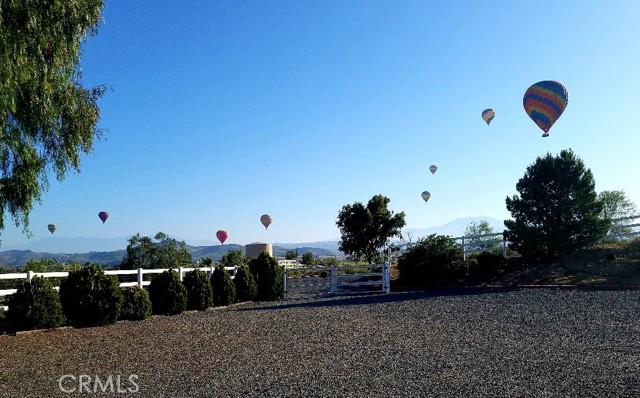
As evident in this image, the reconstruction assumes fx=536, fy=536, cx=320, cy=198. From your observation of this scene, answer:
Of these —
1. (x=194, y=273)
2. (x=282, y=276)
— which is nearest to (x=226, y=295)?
(x=194, y=273)

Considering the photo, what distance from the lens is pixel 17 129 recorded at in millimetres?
9648

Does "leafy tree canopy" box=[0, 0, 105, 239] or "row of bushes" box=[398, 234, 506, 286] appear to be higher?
"leafy tree canopy" box=[0, 0, 105, 239]

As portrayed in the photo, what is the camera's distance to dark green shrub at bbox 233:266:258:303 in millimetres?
19250

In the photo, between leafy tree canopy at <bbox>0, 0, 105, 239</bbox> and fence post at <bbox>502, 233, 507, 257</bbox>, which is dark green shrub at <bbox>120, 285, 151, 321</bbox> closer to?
leafy tree canopy at <bbox>0, 0, 105, 239</bbox>

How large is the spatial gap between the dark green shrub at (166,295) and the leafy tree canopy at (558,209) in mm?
15728

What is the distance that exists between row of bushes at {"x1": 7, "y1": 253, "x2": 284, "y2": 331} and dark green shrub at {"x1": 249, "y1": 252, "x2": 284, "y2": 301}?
1.30m

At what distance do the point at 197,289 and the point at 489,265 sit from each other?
46.2ft

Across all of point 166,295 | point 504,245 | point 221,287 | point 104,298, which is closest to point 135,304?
point 104,298

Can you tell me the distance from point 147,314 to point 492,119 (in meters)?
29.9

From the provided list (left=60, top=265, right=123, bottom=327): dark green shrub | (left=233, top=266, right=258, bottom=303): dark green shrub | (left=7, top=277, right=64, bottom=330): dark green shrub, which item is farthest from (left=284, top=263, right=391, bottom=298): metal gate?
(left=7, top=277, right=64, bottom=330): dark green shrub

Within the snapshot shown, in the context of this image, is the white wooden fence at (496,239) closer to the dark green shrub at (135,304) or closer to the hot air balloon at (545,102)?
the hot air balloon at (545,102)

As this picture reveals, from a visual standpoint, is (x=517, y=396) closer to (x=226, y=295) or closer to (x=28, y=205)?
(x=28, y=205)

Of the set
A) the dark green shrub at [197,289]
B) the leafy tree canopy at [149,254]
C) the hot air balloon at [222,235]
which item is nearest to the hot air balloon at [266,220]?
the hot air balloon at [222,235]

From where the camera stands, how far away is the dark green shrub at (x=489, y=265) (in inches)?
965
